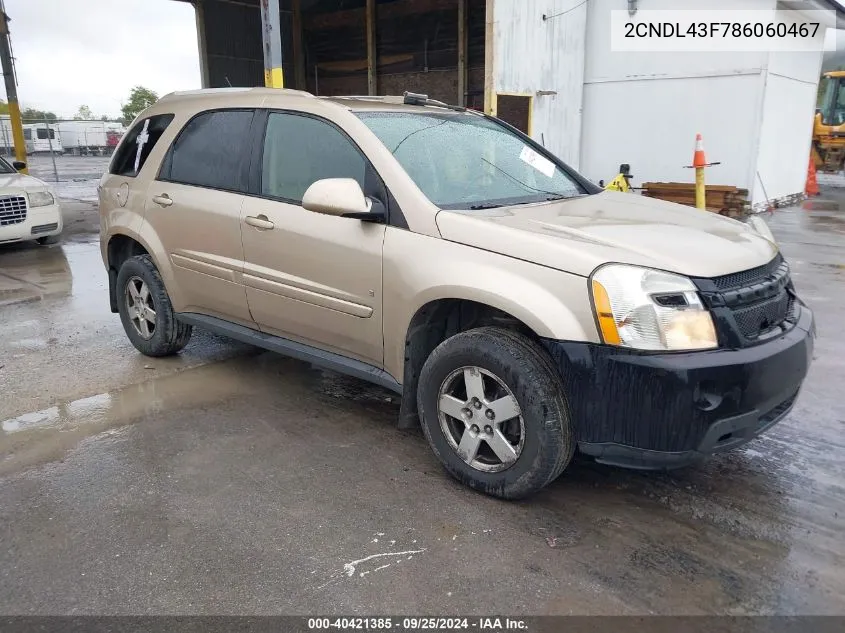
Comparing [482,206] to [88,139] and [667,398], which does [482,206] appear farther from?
[88,139]

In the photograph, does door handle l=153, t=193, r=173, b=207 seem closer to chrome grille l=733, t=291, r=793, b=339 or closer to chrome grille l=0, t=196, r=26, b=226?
chrome grille l=733, t=291, r=793, b=339

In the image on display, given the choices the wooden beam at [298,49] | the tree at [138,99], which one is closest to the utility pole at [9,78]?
the wooden beam at [298,49]

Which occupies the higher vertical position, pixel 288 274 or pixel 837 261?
pixel 288 274

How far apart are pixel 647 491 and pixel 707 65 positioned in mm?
12135

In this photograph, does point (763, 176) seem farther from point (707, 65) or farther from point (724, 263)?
point (724, 263)

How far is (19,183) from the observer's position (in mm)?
9609

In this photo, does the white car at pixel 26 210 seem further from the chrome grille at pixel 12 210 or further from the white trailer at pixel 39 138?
the white trailer at pixel 39 138

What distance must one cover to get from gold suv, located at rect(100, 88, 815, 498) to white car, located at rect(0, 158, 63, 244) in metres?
5.64

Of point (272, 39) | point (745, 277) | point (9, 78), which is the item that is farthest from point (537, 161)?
point (9, 78)

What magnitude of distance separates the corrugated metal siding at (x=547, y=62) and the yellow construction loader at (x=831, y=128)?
12460mm

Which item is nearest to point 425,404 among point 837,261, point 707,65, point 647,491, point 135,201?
point 647,491

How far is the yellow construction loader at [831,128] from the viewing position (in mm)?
22359

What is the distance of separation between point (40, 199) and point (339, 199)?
814cm

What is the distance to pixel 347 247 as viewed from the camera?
352 centimetres
